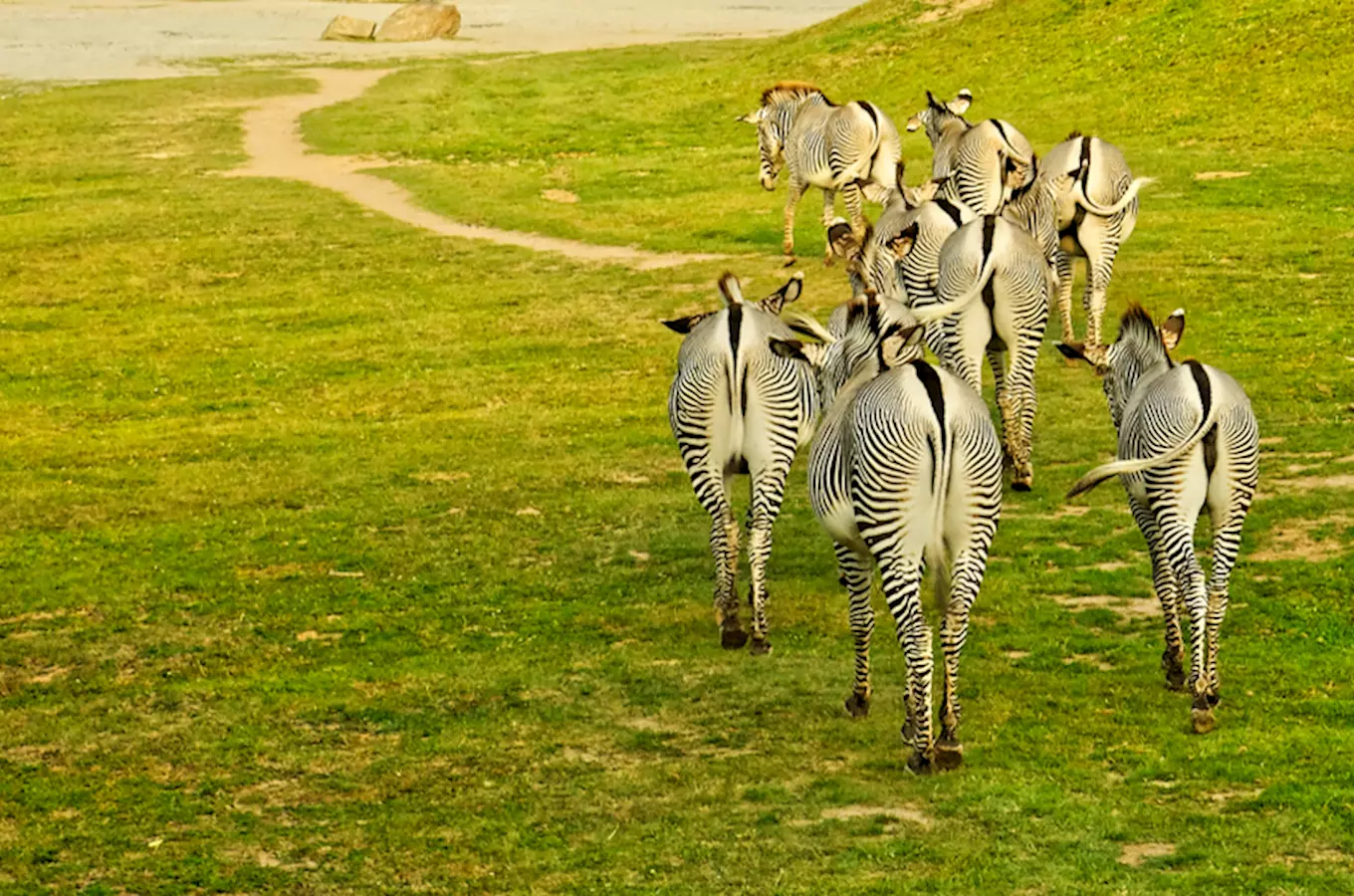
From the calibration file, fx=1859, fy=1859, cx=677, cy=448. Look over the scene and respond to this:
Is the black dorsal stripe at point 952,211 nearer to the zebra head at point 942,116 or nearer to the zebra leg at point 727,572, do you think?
the zebra head at point 942,116

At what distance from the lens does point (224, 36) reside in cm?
6931

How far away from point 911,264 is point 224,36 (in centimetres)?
5448

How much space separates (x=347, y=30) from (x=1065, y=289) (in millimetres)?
48654

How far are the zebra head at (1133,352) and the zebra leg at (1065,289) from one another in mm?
9989

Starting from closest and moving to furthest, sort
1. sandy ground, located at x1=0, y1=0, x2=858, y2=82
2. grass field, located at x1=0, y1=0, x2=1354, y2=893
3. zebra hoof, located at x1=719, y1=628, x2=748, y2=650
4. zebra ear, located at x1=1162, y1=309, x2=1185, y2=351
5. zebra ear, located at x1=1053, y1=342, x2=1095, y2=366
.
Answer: grass field, located at x1=0, y1=0, x2=1354, y2=893 < zebra ear, located at x1=1053, y1=342, x2=1095, y2=366 < zebra ear, located at x1=1162, y1=309, x2=1185, y2=351 < zebra hoof, located at x1=719, y1=628, x2=748, y2=650 < sandy ground, located at x1=0, y1=0, x2=858, y2=82

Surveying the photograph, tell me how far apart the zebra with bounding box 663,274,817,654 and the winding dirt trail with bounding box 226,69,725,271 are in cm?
1622

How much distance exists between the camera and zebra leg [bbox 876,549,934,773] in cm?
1141

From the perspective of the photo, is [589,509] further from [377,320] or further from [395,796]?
[377,320]

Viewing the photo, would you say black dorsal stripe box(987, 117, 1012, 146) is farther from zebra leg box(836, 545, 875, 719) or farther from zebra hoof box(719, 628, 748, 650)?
zebra leg box(836, 545, 875, 719)

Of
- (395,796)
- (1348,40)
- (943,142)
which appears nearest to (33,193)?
(943,142)

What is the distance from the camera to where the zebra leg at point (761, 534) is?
14102 millimetres

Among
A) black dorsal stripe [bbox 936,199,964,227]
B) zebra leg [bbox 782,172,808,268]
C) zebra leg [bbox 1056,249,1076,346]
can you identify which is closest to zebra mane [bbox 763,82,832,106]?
zebra leg [bbox 782,172,808,268]

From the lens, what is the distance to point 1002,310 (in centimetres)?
1806

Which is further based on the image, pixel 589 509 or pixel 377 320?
pixel 377 320
